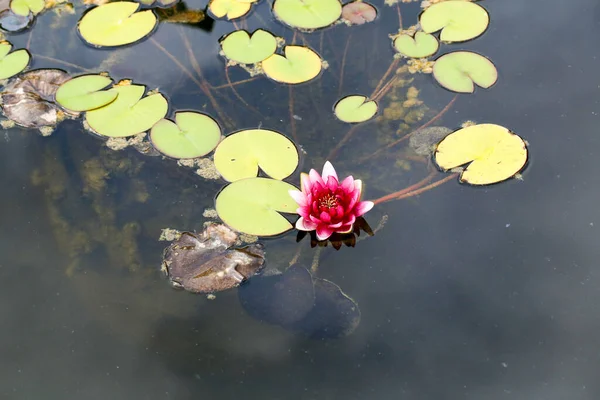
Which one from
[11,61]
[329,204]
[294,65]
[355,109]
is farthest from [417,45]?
[11,61]

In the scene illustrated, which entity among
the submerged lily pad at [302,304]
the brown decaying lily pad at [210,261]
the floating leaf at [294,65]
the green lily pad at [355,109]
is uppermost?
the floating leaf at [294,65]

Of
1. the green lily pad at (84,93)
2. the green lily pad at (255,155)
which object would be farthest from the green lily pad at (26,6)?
the green lily pad at (255,155)

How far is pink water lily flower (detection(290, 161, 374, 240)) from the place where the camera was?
2732 mm

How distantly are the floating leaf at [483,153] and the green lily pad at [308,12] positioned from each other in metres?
1.29

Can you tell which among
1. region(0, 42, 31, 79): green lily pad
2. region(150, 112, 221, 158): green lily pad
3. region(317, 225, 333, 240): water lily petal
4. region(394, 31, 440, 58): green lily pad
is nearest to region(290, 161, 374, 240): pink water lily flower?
region(317, 225, 333, 240): water lily petal

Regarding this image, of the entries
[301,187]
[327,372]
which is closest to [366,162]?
[301,187]

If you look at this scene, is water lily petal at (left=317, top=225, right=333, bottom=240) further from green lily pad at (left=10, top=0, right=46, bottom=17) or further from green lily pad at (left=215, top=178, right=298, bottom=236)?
green lily pad at (left=10, top=0, right=46, bottom=17)

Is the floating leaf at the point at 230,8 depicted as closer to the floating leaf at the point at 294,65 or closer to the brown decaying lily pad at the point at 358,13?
the floating leaf at the point at 294,65

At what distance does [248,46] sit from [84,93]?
42.6 inches

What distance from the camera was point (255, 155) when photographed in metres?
3.09

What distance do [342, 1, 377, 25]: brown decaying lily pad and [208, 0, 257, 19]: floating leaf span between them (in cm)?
67

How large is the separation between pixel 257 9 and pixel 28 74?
5.22 feet

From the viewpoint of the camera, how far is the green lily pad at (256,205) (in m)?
2.84

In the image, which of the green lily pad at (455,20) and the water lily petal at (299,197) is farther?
Result: the green lily pad at (455,20)
